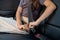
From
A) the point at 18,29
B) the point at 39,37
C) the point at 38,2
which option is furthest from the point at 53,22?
the point at 18,29

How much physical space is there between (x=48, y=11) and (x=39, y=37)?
0.67ft

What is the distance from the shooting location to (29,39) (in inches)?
43.4

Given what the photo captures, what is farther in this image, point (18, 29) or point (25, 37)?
point (18, 29)

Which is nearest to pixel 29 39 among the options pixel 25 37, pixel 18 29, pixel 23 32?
pixel 25 37

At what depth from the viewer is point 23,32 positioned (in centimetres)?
126

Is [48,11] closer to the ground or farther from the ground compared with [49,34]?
farther from the ground

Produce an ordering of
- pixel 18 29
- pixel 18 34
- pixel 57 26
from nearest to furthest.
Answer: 1. pixel 57 26
2. pixel 18 34
3. pixel 18 29

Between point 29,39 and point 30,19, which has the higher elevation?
point 30,19

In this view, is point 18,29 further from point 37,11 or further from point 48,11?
point 48,11

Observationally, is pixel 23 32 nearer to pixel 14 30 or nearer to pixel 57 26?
pixel 14 30

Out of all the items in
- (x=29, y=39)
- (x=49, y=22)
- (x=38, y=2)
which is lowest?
(x=29, y=39)

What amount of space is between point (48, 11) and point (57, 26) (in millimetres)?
140

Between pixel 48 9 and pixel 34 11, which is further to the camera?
pixel 34 11

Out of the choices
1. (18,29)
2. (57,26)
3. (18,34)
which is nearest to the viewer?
(57,26)
